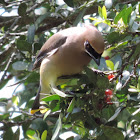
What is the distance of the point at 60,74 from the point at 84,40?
1.35 ft

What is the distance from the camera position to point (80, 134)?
8.96 feet

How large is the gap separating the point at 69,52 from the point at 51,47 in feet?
1.00

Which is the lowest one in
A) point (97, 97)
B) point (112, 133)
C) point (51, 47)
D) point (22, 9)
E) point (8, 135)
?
point (8, 135)

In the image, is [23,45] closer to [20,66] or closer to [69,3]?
[20,66]

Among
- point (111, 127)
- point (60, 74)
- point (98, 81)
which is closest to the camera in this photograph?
point (111, 127)

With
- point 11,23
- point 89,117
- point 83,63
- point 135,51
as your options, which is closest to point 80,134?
point 89,117

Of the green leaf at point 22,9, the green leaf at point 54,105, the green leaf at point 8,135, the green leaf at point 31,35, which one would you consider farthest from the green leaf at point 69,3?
the green leaf at point 8,135

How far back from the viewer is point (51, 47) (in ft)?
10.7

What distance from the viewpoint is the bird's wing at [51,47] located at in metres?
3.19

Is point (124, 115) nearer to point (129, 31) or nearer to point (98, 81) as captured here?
point (98, 81)

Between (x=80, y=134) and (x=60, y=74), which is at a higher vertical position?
(x=60, y=74)

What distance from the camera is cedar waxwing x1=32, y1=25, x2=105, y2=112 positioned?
290 centimetres

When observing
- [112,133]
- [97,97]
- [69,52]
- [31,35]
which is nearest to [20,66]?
[31,35]

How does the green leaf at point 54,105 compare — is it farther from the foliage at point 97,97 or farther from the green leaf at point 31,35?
the green leaf at point 31,35
